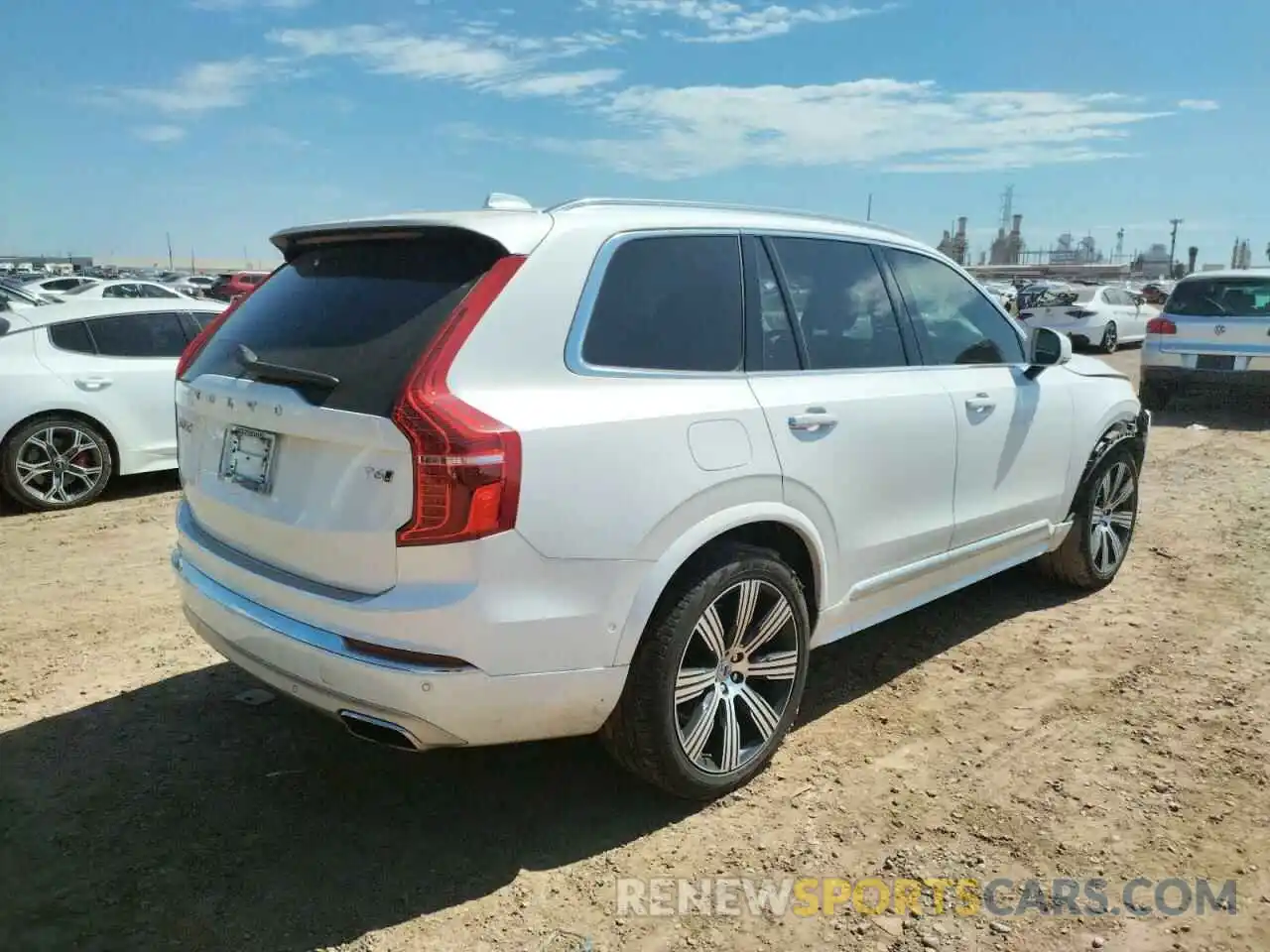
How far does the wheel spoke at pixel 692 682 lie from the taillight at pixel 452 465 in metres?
0.85

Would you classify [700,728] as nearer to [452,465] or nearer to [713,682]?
[713,682]

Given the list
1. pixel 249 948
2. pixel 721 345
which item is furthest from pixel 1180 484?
pixel 249 948

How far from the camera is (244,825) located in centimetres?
304

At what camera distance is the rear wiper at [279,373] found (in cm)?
268

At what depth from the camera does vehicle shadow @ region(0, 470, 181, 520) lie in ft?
23.5

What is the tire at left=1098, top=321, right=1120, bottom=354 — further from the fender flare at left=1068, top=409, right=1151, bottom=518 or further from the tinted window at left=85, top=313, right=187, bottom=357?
the tinted window at left=85, top=313, right=187, bottom=357

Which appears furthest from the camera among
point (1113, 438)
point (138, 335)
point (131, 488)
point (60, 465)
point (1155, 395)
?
point (1155, 395)

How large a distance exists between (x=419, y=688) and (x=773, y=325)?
1725mm

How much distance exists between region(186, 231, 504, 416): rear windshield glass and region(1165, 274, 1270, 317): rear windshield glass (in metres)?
11.2

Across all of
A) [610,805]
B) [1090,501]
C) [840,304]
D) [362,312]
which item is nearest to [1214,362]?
[1090,501]

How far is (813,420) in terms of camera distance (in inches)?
129

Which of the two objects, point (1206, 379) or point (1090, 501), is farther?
point (1206, 379)

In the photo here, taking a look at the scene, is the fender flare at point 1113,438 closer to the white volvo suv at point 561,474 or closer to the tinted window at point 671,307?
the white volvo suv at point 561,474

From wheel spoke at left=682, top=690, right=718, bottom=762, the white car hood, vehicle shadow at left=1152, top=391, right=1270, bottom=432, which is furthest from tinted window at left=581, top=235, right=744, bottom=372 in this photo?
vehicle shadow at left=1152, top=391, right=1270, bottom=432
